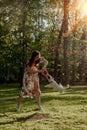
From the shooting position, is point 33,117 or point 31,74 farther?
point 31,74

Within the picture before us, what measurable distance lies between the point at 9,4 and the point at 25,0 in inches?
113

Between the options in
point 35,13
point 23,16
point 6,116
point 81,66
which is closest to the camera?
point 6,116

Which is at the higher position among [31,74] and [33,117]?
[31,74]

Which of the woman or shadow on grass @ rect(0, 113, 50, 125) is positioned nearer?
shadow on grass @ rect(0, 113, 50, 125)

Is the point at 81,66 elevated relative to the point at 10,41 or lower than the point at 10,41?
lower

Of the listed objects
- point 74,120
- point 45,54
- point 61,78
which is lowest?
point 61,78

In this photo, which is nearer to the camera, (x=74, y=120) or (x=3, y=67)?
(x=74, y=120)

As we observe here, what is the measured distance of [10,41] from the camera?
197 feet

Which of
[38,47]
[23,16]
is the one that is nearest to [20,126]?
[23,16]

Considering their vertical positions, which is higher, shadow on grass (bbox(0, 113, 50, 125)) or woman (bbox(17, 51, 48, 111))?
woman (bbox(17, 51, 48, 111))

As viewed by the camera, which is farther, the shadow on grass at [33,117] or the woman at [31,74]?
the woman at [31,74]

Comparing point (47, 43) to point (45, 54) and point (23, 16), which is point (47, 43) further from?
point (23, 16)

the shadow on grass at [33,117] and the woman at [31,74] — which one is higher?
the woman at [31,74]

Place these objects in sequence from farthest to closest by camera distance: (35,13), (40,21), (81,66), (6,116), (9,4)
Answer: (81,66), (40,21), (35,13), (9,4), (6,116)
